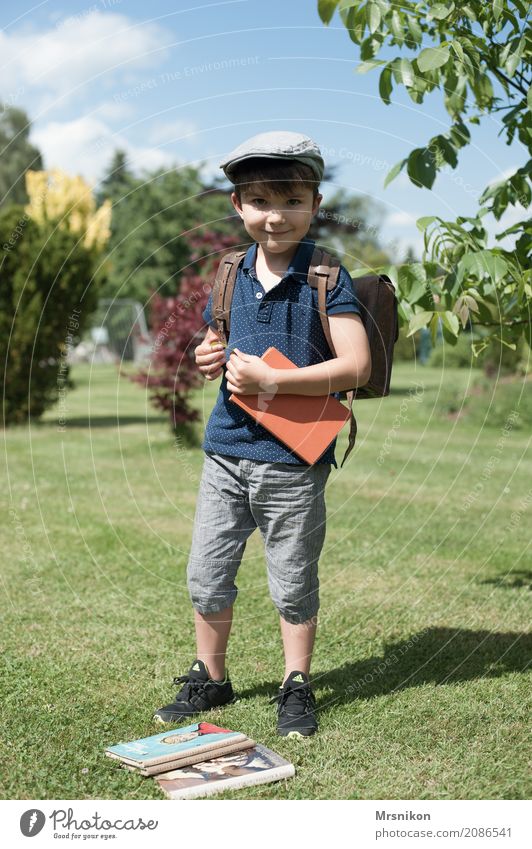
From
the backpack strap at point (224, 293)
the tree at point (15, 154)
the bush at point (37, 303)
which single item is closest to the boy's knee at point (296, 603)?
the backpack strap at point (224, 293)

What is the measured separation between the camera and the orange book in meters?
3.23

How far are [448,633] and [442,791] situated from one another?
162 centimetres

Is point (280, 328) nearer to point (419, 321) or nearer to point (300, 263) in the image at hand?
point (300, 263)

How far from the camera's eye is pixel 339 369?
3.20 m

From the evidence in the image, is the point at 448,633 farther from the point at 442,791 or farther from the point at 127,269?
the point at 127,269

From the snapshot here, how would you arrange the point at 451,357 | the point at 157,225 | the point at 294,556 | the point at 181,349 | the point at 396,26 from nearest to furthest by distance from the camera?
the point at 294,556 → the point at 396,26 → the point at 181,349 → the point at 451,357 → the point at 157,225

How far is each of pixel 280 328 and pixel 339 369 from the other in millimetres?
272

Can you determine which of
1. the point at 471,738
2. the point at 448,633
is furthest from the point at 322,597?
the point at 471,738

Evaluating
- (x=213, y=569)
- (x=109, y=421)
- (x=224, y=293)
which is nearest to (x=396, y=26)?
(x=224, y=293)

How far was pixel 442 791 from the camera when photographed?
9.40 feet

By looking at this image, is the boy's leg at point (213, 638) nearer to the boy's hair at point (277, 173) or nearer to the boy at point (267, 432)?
the boy at point (267, 432)

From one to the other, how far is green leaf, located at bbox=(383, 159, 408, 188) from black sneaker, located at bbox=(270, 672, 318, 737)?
1964 mm

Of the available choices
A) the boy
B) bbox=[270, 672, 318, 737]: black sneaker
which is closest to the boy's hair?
the boy

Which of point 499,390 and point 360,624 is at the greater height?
point 499,390
